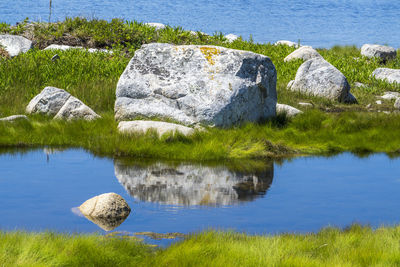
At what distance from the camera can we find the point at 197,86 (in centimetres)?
1329

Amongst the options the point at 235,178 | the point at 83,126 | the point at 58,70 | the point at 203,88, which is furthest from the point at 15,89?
the point at 235,178

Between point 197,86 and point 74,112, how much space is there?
2872 millimetres

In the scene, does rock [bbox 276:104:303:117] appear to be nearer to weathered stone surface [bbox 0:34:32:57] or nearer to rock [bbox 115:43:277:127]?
rock [bbox 115:43:277:127]

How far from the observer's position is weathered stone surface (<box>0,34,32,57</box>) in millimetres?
21842

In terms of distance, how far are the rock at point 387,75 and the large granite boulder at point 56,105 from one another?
42.4 ft

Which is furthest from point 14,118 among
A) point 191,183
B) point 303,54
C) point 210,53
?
point 303,54

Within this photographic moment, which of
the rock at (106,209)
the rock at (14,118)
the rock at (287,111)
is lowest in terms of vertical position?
the rock at (14,118)

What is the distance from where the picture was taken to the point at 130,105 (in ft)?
43.4

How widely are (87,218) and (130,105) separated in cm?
620

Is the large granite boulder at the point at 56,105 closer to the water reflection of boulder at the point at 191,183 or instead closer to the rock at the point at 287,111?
the water reflection of boulder at the point at 191,183

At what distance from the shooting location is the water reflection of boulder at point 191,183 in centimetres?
830

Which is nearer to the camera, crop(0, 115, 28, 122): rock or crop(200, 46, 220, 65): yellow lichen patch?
crop(0, 115, 28, 122): rock

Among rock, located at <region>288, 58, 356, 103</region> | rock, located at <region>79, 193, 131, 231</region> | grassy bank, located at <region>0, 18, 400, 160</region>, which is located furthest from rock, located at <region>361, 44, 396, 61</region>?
rock, located at <region>79, 193, 131, 231</region>

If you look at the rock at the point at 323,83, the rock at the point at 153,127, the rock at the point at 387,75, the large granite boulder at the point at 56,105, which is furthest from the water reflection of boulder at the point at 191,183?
the rock at the point at 387,75
